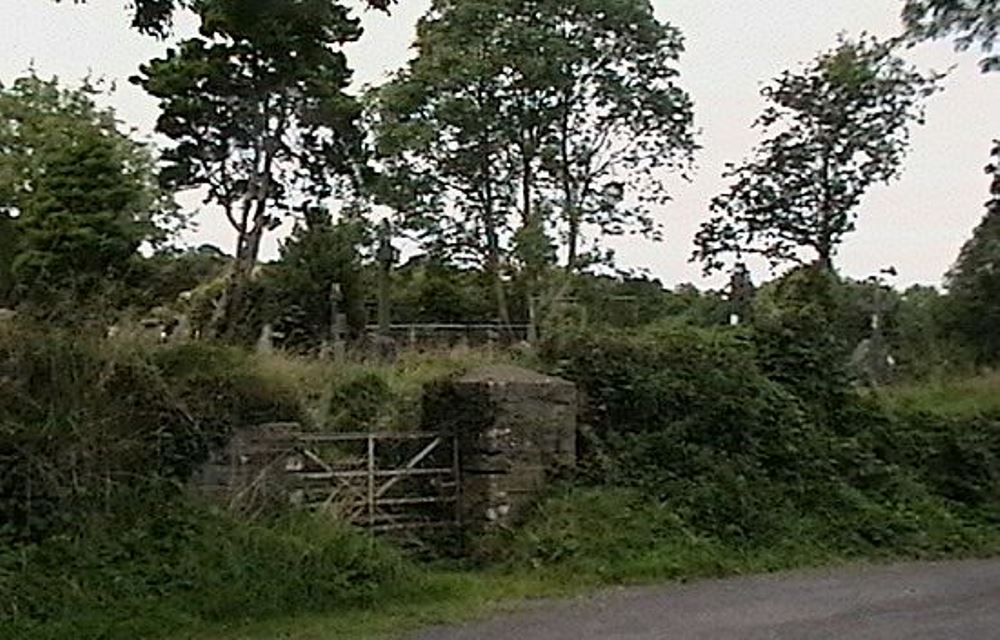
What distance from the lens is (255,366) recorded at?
11.5 m

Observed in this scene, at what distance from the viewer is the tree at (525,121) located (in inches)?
1468

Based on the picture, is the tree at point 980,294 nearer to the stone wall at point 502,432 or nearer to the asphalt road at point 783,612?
the asphalt road at point 783,612

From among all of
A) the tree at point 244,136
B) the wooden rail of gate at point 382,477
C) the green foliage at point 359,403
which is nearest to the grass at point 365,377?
the green foliage at point 359,403

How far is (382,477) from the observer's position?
11859mm

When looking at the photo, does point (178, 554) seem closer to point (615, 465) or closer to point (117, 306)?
point (117, 306)

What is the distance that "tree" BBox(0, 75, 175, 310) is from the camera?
27234 mm

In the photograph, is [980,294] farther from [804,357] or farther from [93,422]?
[93,422]

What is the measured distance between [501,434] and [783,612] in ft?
11.5

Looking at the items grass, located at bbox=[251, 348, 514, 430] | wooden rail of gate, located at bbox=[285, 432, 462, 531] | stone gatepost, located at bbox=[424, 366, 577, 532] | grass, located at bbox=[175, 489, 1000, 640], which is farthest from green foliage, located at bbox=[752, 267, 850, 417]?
wooden rail of gate, located at bbox=[285, 432, 462, 531]

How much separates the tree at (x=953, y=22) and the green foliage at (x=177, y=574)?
6.92 metres

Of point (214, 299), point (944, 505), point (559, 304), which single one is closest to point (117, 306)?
point (944, 505)

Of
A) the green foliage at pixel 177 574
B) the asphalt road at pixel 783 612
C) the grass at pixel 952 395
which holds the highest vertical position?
the grass at pixel 952 395

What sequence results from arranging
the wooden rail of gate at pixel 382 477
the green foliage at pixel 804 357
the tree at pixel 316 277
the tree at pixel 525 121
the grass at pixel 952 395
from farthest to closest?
the tree at pixel 525 121
the tree at pixel 316 277
the grass at pixel 952 395
the green foliage at pixel 804 357
the wooden rail of gate at pixel 382 477

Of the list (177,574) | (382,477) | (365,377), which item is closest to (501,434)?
(382,477)
